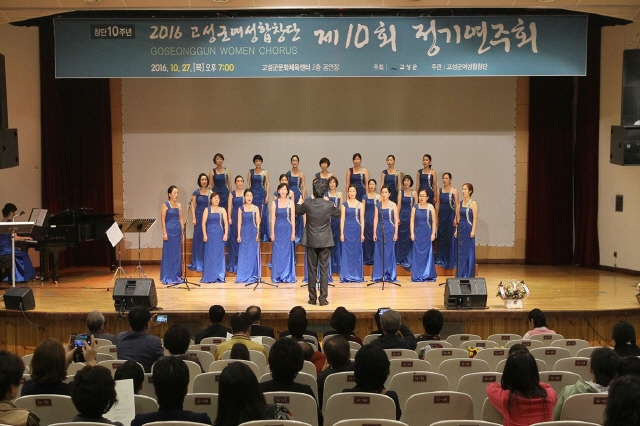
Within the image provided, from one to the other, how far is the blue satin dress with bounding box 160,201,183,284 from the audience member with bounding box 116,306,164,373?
5648 millimetres

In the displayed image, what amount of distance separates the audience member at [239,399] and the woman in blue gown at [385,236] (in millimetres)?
7628

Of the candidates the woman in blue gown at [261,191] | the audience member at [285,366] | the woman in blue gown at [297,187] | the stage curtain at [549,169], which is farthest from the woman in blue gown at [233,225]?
the audience member at [285,366]

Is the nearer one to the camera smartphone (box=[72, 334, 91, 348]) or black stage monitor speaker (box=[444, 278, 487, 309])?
smartphone (box=[72, 334, 91, 348])

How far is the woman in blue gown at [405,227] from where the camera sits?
11.8 meters

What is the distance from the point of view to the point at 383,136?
43.9 ft

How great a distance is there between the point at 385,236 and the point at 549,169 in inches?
159

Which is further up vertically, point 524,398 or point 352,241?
point 352,241

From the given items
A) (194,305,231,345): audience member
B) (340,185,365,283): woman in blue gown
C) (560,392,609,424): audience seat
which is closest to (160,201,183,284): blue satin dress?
(340,185,365,283): woman in blue gown

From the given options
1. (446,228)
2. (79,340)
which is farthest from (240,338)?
(446,228)

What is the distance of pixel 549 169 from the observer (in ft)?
44.5

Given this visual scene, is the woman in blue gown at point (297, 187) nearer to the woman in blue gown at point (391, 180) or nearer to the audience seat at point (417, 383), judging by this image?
the woman in blue gown at point (391, 180)

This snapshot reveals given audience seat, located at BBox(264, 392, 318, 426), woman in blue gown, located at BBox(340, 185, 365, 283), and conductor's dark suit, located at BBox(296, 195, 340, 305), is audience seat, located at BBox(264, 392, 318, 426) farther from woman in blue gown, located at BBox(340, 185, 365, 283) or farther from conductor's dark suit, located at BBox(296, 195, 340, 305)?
woman in blue gown, located at BBox(340, 185, 365, 283)

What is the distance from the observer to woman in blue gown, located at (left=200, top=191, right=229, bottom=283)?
11.2 m

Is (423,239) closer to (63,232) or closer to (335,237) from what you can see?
(335,237)
